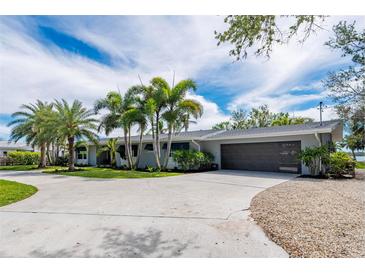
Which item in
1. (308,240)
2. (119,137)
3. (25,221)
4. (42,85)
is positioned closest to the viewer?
(308,240)

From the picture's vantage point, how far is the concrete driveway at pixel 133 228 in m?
3.36

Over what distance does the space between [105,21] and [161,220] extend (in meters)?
4.62

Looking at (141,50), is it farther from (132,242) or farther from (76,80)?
(132,242)

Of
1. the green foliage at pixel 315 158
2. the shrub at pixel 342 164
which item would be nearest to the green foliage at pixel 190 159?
the green foliage at pixel 315 158

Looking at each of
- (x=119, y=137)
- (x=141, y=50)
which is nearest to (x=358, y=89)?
(x=141, y=50)

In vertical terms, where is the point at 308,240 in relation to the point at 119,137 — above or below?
below

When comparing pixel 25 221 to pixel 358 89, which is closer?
pixel 25 221

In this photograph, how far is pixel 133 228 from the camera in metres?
4.31

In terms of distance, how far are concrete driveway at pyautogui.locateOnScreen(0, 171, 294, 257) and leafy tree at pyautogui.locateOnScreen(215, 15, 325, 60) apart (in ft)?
12.8

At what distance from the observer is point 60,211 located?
5.57 meters

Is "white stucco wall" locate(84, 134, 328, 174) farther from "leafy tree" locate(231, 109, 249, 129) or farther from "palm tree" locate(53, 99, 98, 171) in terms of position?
"leafy tree" locate(231, 109, 249, 129)

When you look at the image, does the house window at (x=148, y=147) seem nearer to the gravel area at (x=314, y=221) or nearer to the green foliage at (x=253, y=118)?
the gravel area at (x=314, y=221)

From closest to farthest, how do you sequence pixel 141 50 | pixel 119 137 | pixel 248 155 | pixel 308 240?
1. pixel 308 240
2. pixel 141 50
3. pixel 248 155
4. pixel 119 137

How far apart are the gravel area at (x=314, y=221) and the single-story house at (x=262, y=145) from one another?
635 centimetres
